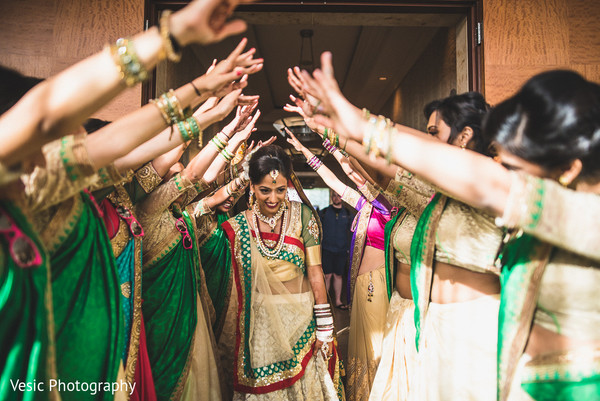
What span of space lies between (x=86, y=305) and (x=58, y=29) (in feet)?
7.13

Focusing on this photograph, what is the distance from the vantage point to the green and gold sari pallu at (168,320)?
81.7 inches

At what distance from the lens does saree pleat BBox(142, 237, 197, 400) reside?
207 centimetres

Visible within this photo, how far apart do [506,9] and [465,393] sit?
241cm

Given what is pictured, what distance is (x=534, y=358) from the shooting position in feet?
3.69

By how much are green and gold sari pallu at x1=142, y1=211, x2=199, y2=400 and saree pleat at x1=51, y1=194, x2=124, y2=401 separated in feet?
2.61

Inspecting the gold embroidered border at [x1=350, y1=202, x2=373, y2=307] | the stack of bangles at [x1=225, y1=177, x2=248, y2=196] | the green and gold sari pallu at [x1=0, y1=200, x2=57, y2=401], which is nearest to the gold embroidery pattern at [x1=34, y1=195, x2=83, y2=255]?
the green and gold sari pallu at [x1=0, y1=200, x2=57, y2=401]

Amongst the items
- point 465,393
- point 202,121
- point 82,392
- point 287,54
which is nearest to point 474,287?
point 465,393

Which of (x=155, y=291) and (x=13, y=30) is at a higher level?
(x=13, y=30)

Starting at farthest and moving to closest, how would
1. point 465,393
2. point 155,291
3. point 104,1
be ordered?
point 104,1 → point 155,291 → point 465,393

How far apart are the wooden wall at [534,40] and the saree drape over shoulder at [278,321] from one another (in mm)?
1587

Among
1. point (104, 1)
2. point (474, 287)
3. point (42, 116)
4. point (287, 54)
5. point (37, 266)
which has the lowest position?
point (474, 287)

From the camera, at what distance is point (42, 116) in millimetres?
849

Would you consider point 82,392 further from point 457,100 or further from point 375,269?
point 375,269

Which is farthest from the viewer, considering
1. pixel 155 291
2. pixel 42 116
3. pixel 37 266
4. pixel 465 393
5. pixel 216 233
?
pixel 216 233
